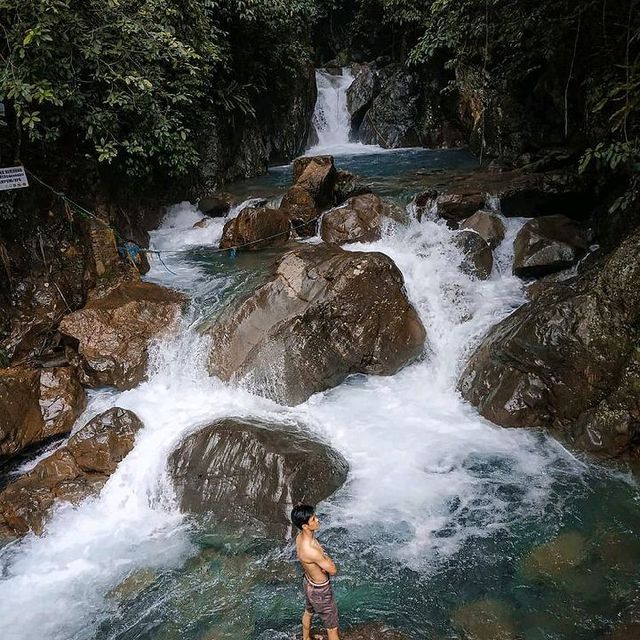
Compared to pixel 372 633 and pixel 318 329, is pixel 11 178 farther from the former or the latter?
pixel 372 633

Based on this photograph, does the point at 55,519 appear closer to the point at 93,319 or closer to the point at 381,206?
the point at 93,319

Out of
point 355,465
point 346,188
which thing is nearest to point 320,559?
point 355,465

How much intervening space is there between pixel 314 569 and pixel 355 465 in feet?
8.64

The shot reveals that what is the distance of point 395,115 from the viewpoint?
19.2 meters

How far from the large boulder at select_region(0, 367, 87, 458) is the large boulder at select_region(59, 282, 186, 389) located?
444 millimetres

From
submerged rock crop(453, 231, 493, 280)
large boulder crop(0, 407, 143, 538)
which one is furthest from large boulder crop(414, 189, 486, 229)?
large boulder crop(0, 407, 143, 538)

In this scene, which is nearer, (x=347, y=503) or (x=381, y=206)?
(x=347, y=503)

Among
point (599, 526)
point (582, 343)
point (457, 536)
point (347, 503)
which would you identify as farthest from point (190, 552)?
point (582, 343)

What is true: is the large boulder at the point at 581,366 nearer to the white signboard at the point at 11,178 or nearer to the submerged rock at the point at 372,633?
the submerged rock at the point at 372,633

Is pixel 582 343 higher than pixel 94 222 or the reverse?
the reverse

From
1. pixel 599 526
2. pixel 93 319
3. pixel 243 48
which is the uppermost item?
pixel 243 48

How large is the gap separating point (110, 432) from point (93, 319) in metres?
2.31

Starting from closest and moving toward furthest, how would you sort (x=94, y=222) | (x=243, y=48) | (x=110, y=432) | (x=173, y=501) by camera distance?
(x=173, y=501)
(x=110, y=432)
(x=94, y=222)
(x=243, y=48)

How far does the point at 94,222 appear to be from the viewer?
9.43m
